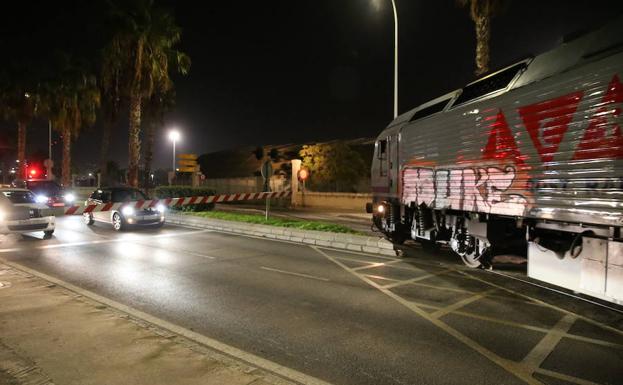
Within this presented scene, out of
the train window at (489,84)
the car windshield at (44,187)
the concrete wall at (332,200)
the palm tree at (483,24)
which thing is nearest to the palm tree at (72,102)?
the car windshield at (44,187)

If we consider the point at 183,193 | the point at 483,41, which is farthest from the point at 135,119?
the point at 483,41

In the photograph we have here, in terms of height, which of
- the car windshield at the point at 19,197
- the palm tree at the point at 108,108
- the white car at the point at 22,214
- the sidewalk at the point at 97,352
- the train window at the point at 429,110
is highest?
the palm tree at the point at 108,108

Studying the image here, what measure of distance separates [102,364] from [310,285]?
4.17 metres

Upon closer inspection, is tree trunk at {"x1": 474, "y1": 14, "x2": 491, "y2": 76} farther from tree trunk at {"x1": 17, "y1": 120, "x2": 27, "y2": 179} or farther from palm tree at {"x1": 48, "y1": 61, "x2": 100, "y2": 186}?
tree trunk at {"x1": 17, "y1": 120, "x2": 27, "y2": 179}

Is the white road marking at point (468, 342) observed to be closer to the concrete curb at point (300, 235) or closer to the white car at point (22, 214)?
the concrete curb at point (300, 235)

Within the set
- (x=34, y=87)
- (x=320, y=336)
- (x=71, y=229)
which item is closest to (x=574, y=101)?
(x=320, y=336)

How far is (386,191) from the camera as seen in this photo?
43.1 ft

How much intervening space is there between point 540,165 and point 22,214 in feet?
44.5

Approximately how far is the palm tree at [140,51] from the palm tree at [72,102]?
479 inches

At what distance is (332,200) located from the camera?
31875mm

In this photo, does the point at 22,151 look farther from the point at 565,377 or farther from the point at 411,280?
the point at 565,377

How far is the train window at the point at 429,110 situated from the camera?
33.3ft

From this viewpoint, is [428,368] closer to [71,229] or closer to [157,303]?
[157,303]

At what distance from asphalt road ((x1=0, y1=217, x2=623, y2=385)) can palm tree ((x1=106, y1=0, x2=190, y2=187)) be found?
1428 cm
